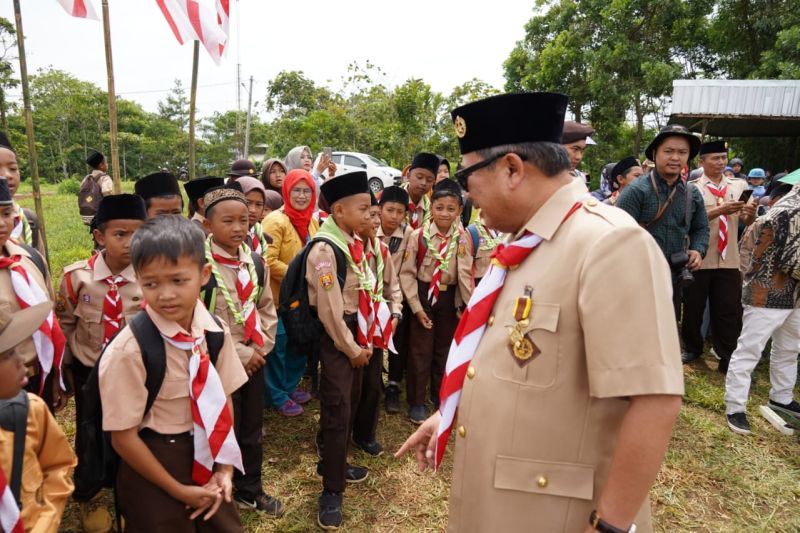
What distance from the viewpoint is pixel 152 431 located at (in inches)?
76.3

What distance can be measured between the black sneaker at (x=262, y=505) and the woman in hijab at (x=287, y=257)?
3.97 ft

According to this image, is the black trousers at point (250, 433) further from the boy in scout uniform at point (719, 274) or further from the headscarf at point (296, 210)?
the boy in scout uniform at point (719, 274)

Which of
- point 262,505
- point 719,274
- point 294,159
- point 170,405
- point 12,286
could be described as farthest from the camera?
point 294,159

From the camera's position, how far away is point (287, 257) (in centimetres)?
432

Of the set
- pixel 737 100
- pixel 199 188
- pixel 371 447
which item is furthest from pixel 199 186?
pixel 737 100

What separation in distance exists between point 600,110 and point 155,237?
20.5 m

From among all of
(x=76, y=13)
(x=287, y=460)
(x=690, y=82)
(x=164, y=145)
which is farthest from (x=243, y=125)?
(x=287, y=460)

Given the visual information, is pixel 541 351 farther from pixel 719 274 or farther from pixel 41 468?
pixel 719 274

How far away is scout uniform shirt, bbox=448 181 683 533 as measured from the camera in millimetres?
1138

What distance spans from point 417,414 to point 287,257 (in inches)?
70.5

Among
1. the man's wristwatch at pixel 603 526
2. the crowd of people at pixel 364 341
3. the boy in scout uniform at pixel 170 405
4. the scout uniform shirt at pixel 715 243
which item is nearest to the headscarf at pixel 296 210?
the crowd of people at pixel 364 341

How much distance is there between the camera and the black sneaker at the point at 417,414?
4223mm

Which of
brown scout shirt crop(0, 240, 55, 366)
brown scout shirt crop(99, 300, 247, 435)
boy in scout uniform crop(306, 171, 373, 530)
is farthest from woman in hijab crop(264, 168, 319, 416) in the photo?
brown scout shirt crop(99, 300, 247, 435)

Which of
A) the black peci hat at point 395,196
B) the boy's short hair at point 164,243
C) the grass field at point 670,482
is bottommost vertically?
the grass field at point 670,482
